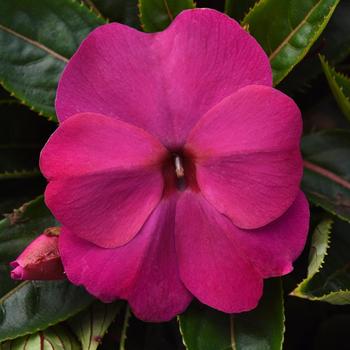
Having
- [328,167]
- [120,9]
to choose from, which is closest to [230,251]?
[328,167]

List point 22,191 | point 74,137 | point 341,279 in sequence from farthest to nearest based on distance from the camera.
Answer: point 22,191
point 341,279
point 74,137

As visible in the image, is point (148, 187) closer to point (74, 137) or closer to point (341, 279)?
point (74, 137)

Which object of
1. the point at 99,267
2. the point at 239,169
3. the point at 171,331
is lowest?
the point at 171,331

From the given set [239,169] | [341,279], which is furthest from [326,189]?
[239,169]

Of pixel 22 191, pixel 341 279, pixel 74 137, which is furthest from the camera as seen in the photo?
pixel 22 191

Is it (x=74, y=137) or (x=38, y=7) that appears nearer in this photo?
(x=74, y=137)

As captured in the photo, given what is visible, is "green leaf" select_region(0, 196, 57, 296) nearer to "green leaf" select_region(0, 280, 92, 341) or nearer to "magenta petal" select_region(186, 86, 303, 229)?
"green leaf" select_region(0, 280, 92, 341)

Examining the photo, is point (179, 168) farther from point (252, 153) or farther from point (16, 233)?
point (16, 233)
